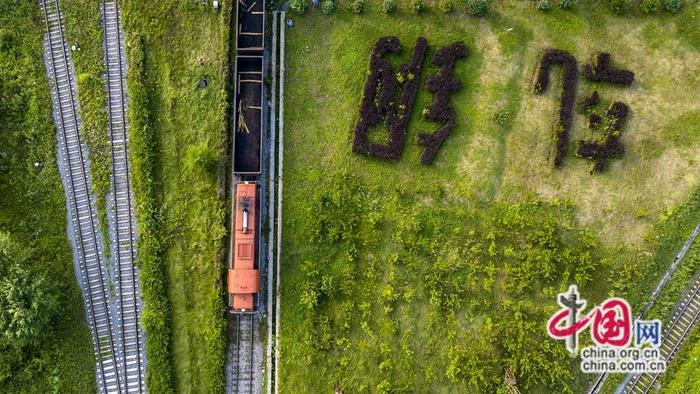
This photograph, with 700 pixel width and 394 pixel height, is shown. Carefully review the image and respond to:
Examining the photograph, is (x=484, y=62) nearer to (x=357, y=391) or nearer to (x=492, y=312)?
(x=492, y=312)

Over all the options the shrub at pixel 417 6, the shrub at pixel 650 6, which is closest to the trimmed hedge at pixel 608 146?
the shrub at pixel 650 6

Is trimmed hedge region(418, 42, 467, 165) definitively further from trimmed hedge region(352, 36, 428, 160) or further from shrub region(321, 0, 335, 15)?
shrub region(321, 0, 335, 15)

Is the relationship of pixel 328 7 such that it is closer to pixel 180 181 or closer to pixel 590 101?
pixel 180 181

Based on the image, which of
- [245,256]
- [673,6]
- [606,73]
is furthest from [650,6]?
[245,256]

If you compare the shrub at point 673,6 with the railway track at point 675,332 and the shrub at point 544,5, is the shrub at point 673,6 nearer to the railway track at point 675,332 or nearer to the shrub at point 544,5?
the shrub at point 544,5

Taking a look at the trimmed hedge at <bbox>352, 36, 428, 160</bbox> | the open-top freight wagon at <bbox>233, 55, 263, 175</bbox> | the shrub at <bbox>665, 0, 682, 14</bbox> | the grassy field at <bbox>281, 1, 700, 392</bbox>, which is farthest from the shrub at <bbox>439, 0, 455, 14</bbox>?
the shrub at <bbox>665, 0, 682, 14</bbox>
